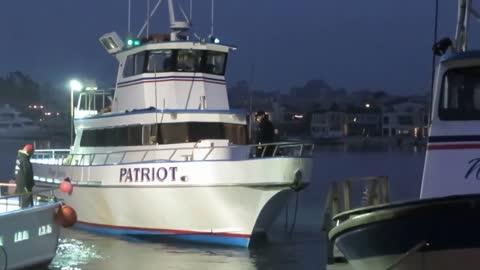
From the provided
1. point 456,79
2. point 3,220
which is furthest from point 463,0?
point 3,220

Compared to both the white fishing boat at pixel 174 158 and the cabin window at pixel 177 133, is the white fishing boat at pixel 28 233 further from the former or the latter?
the cabin window at pixel 177 133

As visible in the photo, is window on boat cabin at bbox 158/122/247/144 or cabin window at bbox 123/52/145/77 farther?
cabin window at bbox 123/52/145/77

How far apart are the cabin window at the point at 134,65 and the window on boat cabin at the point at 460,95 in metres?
12.5

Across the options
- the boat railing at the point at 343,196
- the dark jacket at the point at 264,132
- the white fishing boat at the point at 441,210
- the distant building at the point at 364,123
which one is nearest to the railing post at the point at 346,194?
the boat railing at the point at 343,196

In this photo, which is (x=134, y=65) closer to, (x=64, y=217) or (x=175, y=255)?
(x=175, y=255)

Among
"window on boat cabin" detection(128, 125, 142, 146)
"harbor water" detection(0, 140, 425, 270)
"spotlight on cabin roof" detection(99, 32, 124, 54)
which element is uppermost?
"spotlight on cabin roof" detection(99, 32, 124, 54)

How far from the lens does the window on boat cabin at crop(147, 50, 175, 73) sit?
64.7ft

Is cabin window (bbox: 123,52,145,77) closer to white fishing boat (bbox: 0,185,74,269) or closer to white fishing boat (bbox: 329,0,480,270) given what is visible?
white fishing boat (bbox: 0,185,74,269)

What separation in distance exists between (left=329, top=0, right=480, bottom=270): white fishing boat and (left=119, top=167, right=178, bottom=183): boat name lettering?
9.17 m

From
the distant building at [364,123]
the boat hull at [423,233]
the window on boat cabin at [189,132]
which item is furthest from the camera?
the distant building at [364,123]

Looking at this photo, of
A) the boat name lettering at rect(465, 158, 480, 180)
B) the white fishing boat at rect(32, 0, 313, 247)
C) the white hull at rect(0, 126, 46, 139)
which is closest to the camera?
the boat name lettering at rect(465, 158, 480, 180)

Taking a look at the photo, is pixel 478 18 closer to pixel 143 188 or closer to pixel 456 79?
pixel 456 79

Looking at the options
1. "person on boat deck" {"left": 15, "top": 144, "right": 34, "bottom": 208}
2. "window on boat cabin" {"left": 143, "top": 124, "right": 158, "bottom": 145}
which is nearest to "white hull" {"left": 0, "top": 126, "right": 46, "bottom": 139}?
"window on boat cabin" {"left": 143, "top": 124, "right": 158, "bottom": 145}

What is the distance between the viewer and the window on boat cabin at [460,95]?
8016 mm
